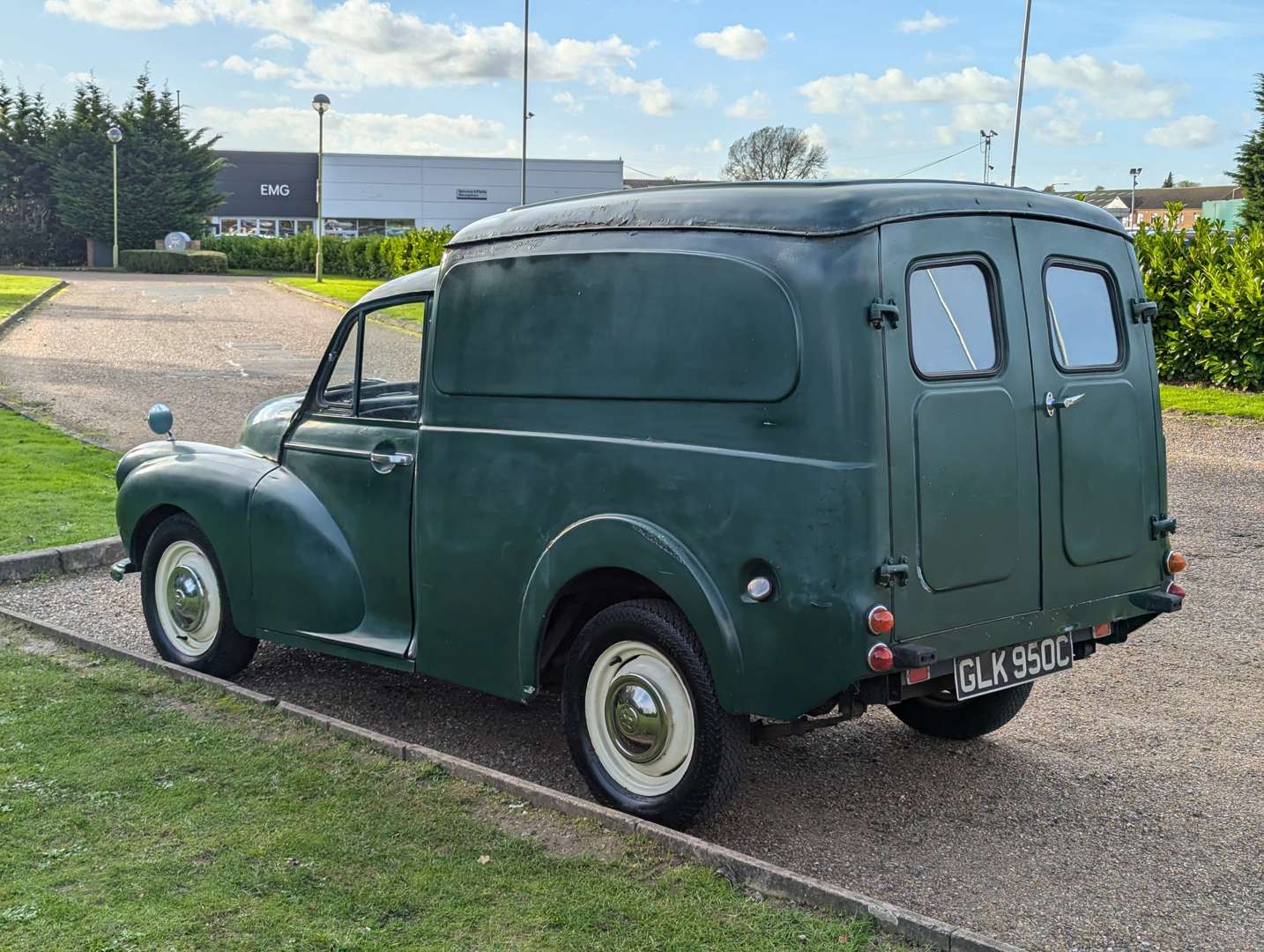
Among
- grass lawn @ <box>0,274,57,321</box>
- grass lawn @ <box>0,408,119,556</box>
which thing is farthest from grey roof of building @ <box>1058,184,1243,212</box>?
grass lawn @ <box>0,408,119,556</box>

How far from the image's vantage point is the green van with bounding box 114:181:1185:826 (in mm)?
4008

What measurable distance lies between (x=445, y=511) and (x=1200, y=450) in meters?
10.1

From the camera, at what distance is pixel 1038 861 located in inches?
170

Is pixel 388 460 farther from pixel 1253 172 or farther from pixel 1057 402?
pixel 1253 172

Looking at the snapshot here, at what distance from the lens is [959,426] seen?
4.19 meters

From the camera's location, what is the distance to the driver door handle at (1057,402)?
4473mm

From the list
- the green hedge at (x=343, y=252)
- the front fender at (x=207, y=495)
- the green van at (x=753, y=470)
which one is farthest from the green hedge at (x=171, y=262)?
the green van at (x=753, y=470)

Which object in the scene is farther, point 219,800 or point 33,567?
point 33,567

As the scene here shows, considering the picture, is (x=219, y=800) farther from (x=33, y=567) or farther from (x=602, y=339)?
(x=33, y=567)

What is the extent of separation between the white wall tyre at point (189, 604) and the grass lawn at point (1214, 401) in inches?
446

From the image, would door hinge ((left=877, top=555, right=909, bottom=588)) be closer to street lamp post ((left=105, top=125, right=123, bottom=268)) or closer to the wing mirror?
the wing mirror

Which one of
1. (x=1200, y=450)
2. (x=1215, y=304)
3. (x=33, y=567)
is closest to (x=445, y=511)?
(x=33, y=567)

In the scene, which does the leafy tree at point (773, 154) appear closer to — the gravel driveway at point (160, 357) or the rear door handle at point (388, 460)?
the gravel driveway at point (160, 357)

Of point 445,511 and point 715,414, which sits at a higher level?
point 715,414
